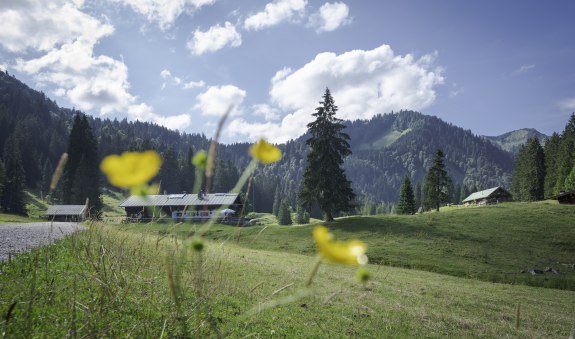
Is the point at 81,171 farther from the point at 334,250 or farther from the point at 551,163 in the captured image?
the point at 551,163

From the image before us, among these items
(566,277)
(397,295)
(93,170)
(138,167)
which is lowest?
(566,277)

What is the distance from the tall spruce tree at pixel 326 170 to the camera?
37094mm

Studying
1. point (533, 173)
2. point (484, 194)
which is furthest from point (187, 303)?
point (484, 194)

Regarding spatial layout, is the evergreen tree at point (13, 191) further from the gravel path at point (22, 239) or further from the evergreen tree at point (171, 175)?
the gravel path at point (22, 239)

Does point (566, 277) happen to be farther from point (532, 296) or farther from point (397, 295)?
point (397, 295)

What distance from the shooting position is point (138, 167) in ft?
2.00

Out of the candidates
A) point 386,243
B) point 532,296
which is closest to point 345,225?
point 386,243

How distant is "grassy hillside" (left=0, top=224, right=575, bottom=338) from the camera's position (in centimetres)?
250

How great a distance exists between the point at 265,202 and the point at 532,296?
108784mm

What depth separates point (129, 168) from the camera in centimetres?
60

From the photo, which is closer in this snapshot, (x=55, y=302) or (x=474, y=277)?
(x=55, y=302)

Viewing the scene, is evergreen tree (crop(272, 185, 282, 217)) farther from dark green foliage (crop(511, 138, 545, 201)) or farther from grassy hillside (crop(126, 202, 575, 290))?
grassy hillside (crop(126, 202, 575, 290))

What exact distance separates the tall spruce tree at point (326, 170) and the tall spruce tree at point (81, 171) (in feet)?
84.8

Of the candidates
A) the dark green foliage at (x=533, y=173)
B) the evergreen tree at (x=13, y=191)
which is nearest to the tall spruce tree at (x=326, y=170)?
the evergreen tree at (x=13, y=191)
